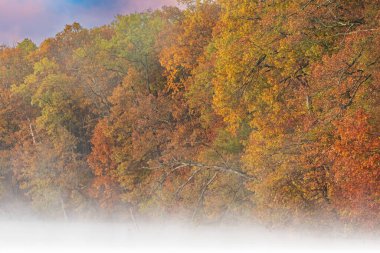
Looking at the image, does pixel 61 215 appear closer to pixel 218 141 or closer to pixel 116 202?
pixel 116 202

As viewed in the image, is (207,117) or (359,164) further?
(207,117)

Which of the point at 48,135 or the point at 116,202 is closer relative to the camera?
the point at 116,202

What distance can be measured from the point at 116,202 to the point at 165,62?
16216 mm

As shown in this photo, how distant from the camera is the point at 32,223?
2164 inches

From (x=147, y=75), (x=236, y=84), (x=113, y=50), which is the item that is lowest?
(x=236, y=84)

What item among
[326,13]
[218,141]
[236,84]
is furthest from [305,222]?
[218,141]

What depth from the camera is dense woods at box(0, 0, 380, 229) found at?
19.6 m

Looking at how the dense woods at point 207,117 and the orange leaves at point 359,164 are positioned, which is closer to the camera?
the orange leaves at point 359,164

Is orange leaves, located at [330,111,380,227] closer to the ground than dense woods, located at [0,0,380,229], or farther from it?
closer to the ground

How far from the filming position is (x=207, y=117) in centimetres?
3525

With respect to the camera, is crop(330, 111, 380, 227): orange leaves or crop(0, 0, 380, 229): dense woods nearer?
crop(330, 111, 380, 227): orange leaves

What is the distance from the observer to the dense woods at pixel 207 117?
19609 millimetres

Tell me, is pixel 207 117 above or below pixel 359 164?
above

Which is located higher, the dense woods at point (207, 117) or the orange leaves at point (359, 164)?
the dense woods at point (207, 117)
